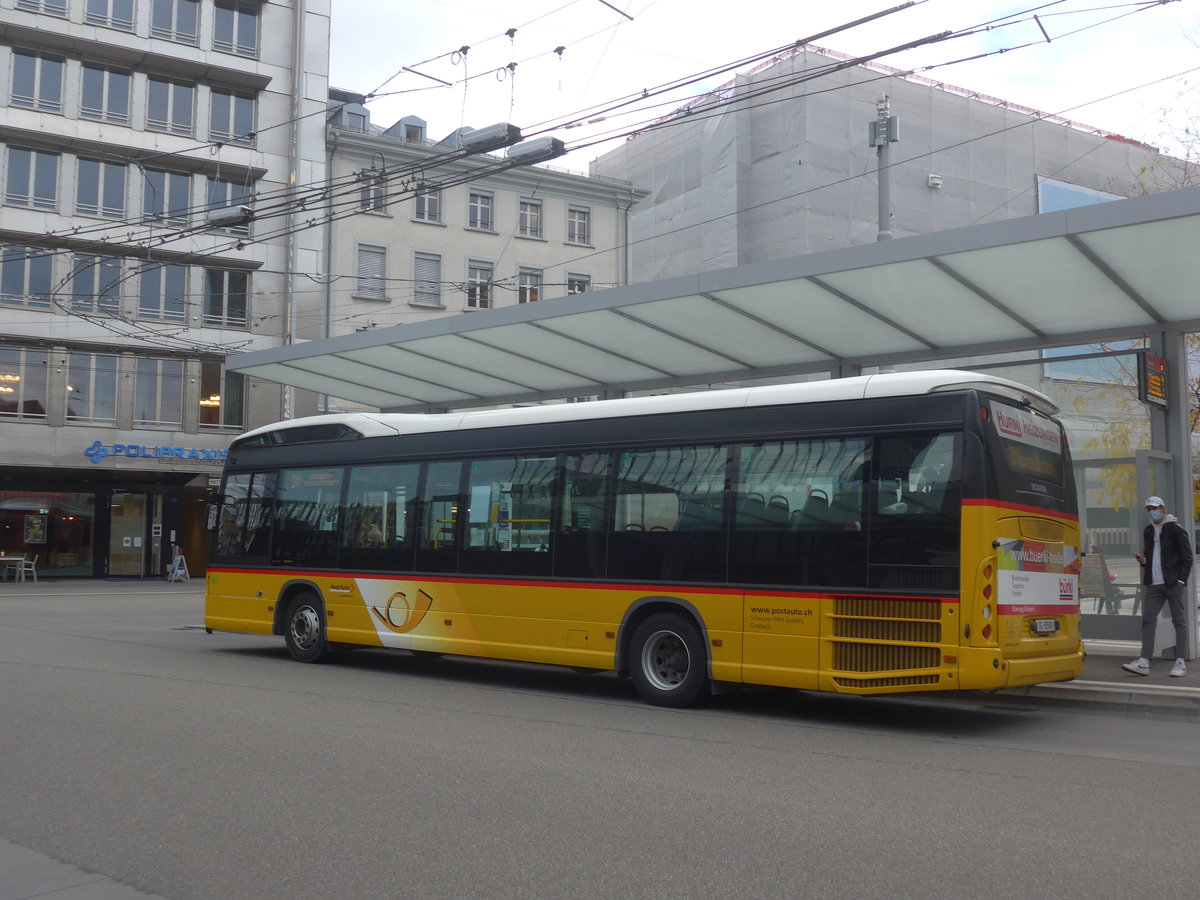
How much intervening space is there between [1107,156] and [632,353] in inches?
1383

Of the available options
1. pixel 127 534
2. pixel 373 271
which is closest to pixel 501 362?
pixel 127 534

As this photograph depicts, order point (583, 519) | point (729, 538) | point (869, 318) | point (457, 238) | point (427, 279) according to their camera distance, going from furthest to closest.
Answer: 1. point (457, 238)
2. point (427, 279)
3. point (869, 318)
4. point (583, 519)
5. point (729, 538)

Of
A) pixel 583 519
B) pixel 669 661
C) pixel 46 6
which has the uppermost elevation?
pixel 46 6

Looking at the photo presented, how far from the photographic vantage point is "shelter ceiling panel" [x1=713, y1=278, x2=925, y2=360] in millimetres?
13305

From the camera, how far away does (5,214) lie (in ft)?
115

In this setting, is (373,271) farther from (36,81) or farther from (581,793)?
(581,793)

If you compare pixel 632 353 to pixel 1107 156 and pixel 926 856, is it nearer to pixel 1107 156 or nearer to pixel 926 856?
pixel 926 856

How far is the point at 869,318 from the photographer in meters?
13.8

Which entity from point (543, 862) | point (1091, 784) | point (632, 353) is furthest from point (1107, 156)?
point (543, 862)

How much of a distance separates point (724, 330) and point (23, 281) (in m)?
28.5

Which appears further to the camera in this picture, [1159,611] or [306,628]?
[306,628]

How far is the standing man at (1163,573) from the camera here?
38.1 feet

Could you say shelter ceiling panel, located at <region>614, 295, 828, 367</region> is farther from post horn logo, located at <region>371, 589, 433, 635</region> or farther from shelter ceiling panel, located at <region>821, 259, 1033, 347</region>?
post horn logo, located at <region>371, 589, 433, 635</region>

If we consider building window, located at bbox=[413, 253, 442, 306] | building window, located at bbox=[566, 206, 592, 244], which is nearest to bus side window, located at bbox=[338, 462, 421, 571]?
building window, located at bbox=[413, 253, 442, 306]
